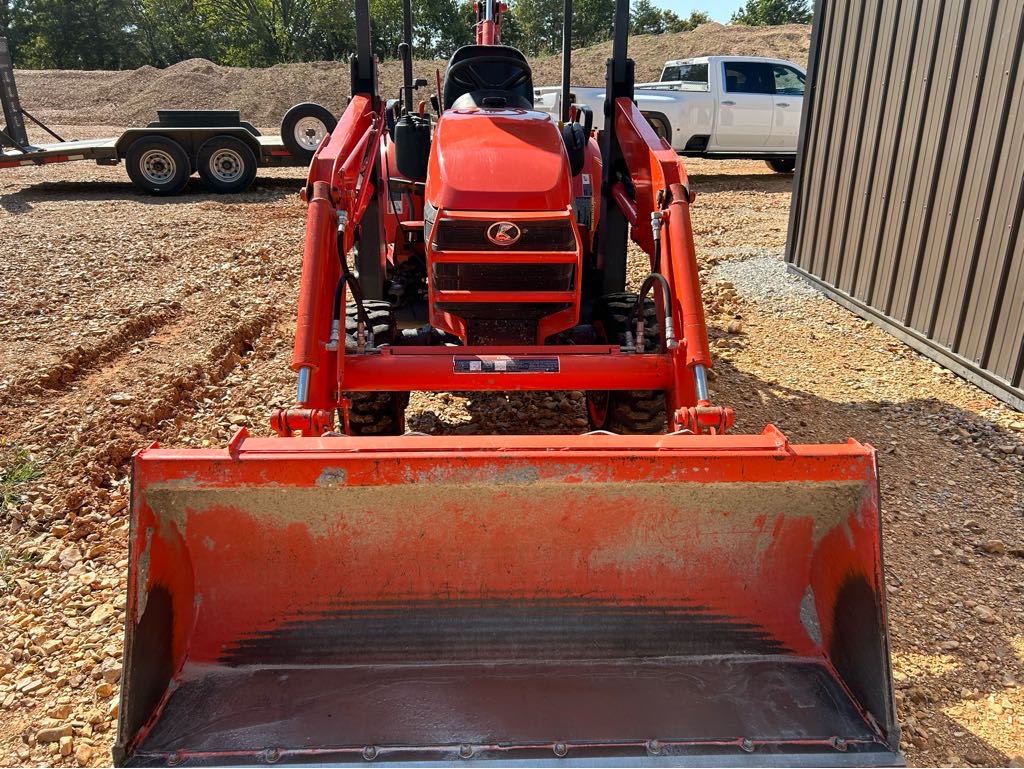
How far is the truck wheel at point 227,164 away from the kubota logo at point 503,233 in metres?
10.2

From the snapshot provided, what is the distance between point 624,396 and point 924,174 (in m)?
3.62

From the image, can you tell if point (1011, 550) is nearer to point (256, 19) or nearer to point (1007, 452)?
point (1007, 452)

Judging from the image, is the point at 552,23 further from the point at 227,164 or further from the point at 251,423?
the point at 251,423

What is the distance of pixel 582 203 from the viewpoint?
4.79 meters

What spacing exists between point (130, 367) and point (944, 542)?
16.7ft

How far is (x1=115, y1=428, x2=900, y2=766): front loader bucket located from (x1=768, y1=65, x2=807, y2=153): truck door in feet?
42.0

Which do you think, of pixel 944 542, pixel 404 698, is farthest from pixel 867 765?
pixel 944 542

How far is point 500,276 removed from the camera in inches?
148

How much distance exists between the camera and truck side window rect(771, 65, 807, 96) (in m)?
13.9

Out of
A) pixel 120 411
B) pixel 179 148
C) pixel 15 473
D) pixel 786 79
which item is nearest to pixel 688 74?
pixel 786 79

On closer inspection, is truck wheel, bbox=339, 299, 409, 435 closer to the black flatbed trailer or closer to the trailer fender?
the black flatbed trailer

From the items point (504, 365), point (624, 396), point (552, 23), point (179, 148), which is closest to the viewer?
point (504, 365)

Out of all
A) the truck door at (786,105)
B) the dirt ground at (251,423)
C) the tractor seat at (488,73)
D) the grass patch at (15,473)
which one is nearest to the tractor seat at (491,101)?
the tractor seat at (488,73)

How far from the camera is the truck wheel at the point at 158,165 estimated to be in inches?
476
